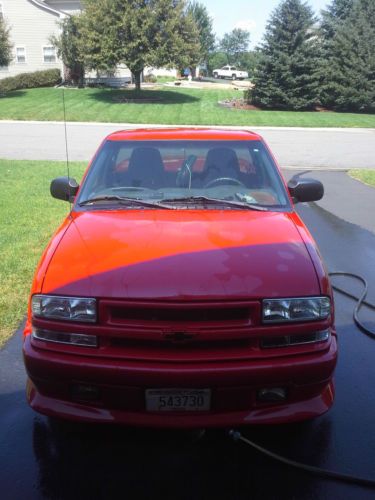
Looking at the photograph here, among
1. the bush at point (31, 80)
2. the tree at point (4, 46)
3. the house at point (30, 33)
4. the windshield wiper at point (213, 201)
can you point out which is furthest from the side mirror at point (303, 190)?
the house at point (30, 33)

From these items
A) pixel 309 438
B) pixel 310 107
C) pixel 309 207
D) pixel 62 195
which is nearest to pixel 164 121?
pixel 310 107

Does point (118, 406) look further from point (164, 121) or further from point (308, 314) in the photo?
point (164, 121)

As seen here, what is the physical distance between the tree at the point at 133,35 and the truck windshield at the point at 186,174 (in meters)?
29.6

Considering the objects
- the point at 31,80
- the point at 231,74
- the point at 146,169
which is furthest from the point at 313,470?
Answer: the point at 231,74

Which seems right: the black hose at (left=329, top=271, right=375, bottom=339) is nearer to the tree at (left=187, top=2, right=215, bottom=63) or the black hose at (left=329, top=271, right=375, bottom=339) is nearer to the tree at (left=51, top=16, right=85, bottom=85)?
the tree at (left=51, top=16, right=85, bottom=85)

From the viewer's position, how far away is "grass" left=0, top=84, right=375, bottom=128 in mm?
28172

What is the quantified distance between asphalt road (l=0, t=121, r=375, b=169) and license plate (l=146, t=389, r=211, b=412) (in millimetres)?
13438

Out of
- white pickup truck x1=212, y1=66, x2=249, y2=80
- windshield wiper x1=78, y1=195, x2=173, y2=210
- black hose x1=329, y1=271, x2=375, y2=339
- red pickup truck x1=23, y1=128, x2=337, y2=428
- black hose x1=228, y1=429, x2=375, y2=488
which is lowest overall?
white pickup truck x1=212, y1=66, x2=249, y2=80

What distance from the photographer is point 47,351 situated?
2691 millimetres

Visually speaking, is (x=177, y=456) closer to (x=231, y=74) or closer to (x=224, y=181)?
(x=224, y=181)

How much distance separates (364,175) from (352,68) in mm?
23930

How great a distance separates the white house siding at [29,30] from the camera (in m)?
43.0

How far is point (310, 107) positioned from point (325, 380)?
112ft

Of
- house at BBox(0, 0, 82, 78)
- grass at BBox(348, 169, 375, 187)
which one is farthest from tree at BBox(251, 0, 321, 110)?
grass at BBox(348, 169, 375, 187)
